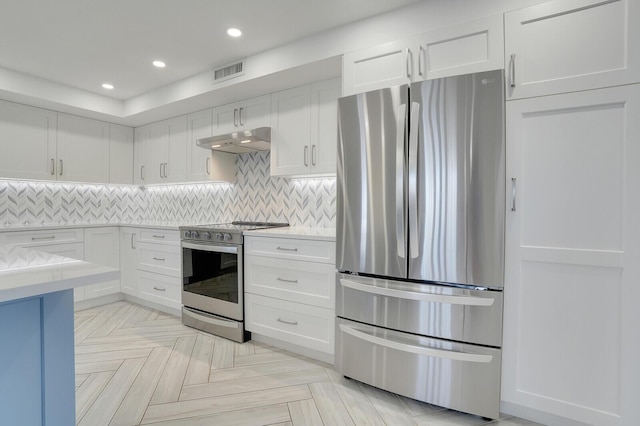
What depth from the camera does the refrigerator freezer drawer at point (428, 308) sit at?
5.60 feet

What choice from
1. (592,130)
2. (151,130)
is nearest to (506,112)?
(592,130)

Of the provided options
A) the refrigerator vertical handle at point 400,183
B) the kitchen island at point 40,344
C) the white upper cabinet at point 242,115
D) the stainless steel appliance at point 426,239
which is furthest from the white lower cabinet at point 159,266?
the refrigerator vertical handle at point 400,183

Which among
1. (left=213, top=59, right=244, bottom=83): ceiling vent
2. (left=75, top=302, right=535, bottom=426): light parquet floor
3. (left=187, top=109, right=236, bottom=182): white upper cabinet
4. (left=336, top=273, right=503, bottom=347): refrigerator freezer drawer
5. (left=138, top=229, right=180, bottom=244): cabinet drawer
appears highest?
(left=213, top=59, right=244, bottom=83): ceiling vent

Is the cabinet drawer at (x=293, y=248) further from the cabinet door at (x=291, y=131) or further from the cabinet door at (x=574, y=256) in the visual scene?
the cabinet door at (x=574, y=256)

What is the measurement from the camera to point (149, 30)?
2.38 m

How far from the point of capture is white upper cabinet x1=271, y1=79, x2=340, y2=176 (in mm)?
2666

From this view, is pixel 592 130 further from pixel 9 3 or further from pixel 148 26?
pixel 9 3

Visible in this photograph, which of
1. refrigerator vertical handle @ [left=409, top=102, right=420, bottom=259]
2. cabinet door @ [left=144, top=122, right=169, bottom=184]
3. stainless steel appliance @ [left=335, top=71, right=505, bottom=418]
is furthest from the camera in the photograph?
cabinet door @ [left=144, top=122, right=169, bottom=184]

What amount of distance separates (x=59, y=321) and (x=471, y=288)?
1835 mm

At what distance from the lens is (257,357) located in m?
2.48

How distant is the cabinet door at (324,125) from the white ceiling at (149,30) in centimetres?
45

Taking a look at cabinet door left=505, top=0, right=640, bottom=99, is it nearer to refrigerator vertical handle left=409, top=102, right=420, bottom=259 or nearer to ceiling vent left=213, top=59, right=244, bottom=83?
refrigerator vertical handle left=409, top=102, right=420, bottom=259

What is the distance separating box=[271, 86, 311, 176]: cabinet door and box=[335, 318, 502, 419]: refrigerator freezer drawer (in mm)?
1451

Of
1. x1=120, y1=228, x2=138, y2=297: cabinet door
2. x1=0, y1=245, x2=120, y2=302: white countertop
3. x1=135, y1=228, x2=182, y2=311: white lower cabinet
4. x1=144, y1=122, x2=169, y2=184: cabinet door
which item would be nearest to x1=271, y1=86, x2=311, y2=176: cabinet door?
x1=135, y1=228, x2=182, y2=311: white lower cabinet
